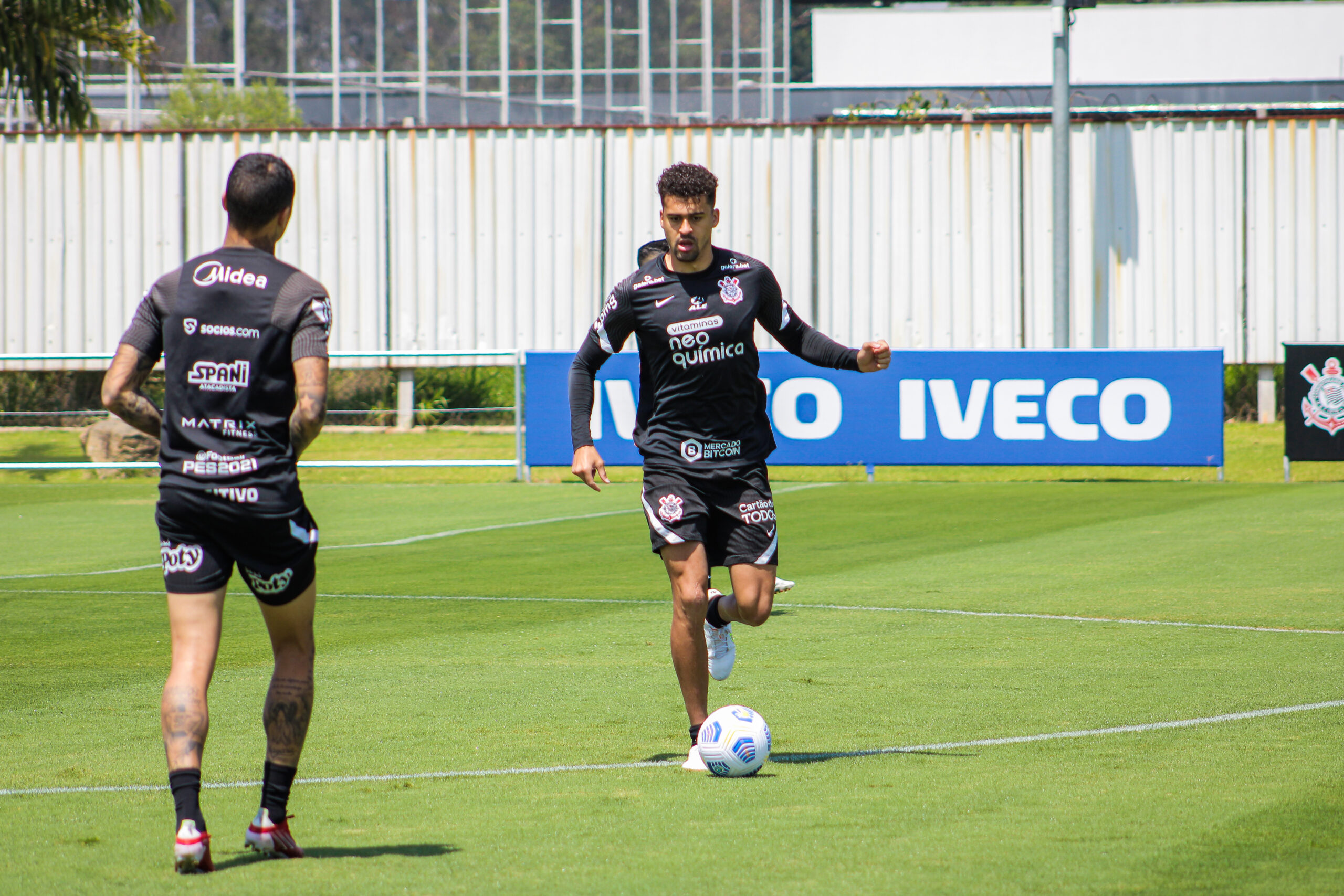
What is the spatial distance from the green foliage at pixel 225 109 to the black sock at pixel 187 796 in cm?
4098

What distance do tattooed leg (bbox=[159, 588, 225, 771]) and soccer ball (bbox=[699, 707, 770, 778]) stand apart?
75.9 inches

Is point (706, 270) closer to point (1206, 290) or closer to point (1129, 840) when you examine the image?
point (1129, 840)

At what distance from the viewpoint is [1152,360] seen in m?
20.0

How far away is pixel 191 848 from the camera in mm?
4531

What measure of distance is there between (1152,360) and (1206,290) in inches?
314

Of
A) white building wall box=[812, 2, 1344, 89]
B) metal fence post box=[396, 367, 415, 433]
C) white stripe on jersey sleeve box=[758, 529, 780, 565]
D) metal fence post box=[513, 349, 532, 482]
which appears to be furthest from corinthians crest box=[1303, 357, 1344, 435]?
white building wall box=[812, 2, 1344, 89]

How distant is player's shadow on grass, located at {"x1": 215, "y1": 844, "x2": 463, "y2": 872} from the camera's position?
4.80 meters

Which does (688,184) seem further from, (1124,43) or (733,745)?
(1124,43)

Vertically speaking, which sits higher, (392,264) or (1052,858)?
(392,264)

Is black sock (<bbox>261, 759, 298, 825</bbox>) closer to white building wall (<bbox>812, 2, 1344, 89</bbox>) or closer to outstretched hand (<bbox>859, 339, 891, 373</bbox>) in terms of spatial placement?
outstretched hand (<bbox>859, 339, 891, 373</bbox>)

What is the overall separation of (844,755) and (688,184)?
Result: 2309 millimetres

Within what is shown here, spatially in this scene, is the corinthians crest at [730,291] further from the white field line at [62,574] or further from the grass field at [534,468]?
the grass field at [534,468]

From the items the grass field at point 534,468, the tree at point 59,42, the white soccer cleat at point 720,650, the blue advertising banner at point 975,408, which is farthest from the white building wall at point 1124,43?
the white soccer cleat at point 720,650

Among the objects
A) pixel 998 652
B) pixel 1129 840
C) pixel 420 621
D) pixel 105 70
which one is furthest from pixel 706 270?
pixel 105 70
